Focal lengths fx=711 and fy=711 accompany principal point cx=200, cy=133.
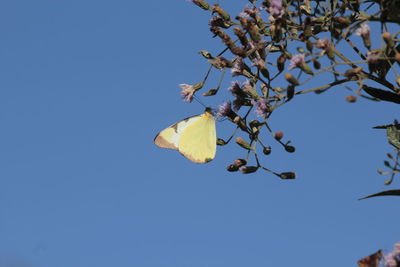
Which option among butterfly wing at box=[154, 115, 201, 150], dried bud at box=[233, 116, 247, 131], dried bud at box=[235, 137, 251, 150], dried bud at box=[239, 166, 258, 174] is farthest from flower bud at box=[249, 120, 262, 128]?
butterfly wing at box=[154, 115, 201, 150]

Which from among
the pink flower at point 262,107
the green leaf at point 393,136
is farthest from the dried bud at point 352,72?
the pink flower at point 262,107

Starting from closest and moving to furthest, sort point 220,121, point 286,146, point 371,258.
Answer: point 371,258 → point 286,146 → point 220,121

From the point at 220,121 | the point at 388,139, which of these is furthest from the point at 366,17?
the point at 220,121

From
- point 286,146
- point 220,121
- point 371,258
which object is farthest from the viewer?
point 220,121

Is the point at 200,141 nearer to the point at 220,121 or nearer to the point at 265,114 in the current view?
the point at 220,121

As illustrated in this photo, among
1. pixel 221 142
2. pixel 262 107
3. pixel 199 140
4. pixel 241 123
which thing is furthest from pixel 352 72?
pixel 199 140

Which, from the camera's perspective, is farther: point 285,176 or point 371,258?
point 285,176

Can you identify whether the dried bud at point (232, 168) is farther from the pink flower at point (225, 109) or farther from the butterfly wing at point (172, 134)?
the butterfly wing at point (172, 134)
